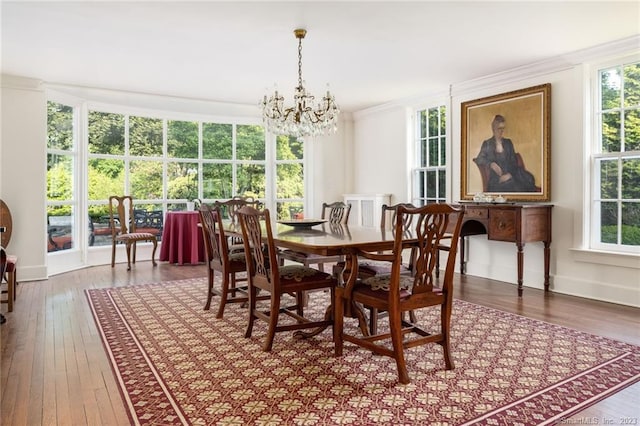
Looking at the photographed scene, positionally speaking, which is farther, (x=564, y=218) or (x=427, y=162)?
(x=427, y=162)

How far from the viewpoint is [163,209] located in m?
7.12

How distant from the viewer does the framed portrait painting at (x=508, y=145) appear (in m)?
4.91

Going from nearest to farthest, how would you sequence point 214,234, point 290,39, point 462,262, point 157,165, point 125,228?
point 214,234 → point 290,39 → point 462,262 → point 125,228 → point 157,165

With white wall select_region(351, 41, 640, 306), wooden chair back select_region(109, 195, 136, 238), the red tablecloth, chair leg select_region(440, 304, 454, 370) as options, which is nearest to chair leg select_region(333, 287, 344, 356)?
chair leg select_region(440, 304, 454, 370)

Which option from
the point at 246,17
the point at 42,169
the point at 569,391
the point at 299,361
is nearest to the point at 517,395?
the point at 569,391

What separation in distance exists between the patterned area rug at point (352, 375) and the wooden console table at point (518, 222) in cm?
112

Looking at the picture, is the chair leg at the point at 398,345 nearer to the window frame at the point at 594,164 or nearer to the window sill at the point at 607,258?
the window sill at the point at 607,258

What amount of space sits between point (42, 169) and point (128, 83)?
1.54m

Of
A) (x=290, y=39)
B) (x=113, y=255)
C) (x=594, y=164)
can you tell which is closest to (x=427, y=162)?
(x=594, y=164)

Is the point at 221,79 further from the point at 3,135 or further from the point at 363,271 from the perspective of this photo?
the point at 363,271

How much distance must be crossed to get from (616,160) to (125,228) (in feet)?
20.3

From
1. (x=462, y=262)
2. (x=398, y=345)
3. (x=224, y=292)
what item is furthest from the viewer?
(x=462, y=262)

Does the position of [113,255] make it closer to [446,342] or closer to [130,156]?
[130,156]

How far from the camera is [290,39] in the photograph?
414cm
